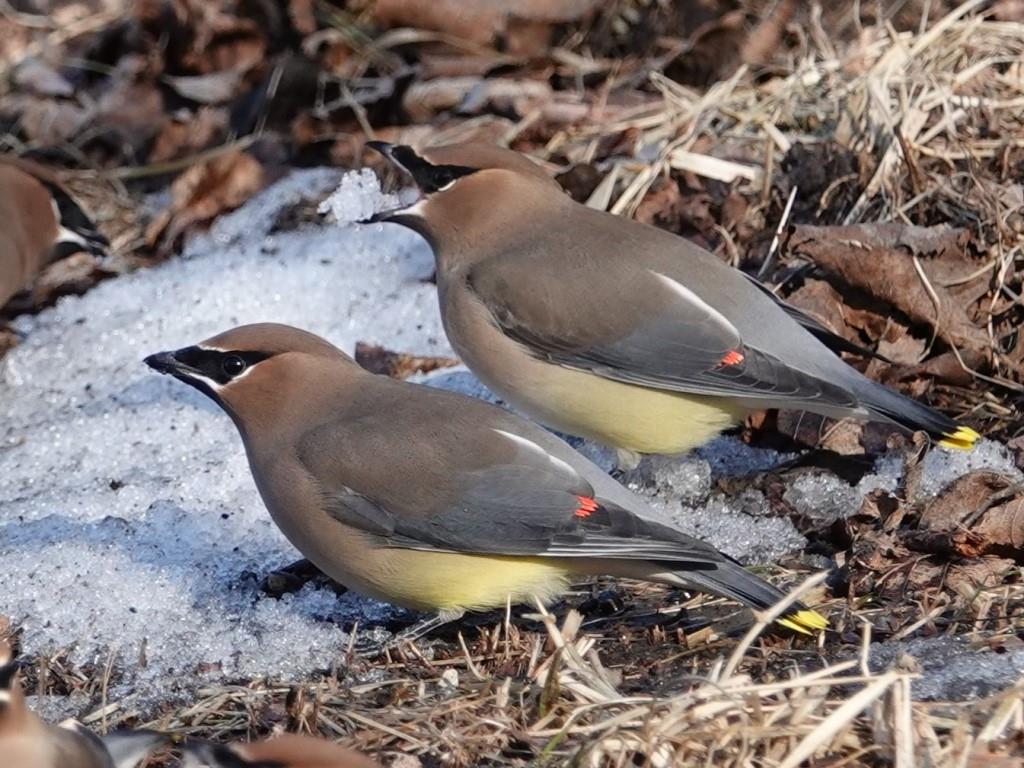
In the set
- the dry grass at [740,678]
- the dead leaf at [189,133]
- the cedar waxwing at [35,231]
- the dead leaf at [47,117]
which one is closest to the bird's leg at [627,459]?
the dry grass at [740,678]

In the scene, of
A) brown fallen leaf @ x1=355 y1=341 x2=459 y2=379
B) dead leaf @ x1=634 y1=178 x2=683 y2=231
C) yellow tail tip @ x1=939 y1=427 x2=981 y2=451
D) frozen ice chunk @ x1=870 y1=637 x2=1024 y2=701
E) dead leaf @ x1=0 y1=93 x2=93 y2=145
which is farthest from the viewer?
dead leaf @ x1=0 y1=93 x2=93 y2=145

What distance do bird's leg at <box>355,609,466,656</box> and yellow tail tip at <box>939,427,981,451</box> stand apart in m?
1.38

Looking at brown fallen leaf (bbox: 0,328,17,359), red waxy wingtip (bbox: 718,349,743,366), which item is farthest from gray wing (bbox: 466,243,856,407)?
brown fallen leaf (bbox: 0,328,17,359)

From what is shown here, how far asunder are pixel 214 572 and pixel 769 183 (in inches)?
94.1

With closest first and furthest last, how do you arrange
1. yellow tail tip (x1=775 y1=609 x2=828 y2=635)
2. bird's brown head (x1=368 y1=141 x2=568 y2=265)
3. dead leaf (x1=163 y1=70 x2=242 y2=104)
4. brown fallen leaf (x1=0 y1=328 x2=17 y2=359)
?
yellow tail tip (x1=775 y1=609 x2=828 y2=635), bird's brown head (x1=368 y1=141 x2=568 y2=265), brown fallen leaf (x1=0 y1=328 x2=17 y2=359), dead leaf (x1=163 y1=70 x2=242 y2=104)

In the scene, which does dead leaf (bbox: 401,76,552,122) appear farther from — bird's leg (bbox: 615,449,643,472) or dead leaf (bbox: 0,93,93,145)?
bird's leg (bbox: 615,449,643,472)

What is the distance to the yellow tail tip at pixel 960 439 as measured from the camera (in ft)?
14.1

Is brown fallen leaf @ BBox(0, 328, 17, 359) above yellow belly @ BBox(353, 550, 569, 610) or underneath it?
underneath

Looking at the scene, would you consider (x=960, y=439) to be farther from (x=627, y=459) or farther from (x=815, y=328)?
(x=627, y=459)

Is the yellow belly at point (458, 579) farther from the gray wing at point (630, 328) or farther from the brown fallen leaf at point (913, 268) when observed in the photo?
the brown fallen leaf at point (913, 268)

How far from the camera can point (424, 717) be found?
10.7 feet

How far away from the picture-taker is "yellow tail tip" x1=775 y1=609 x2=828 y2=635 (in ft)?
11.8

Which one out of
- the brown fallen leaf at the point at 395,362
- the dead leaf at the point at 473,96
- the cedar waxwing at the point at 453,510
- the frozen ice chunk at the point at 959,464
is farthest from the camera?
the dead leaf at the point at 473,96

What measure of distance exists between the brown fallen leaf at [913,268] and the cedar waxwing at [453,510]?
4.77 ft
